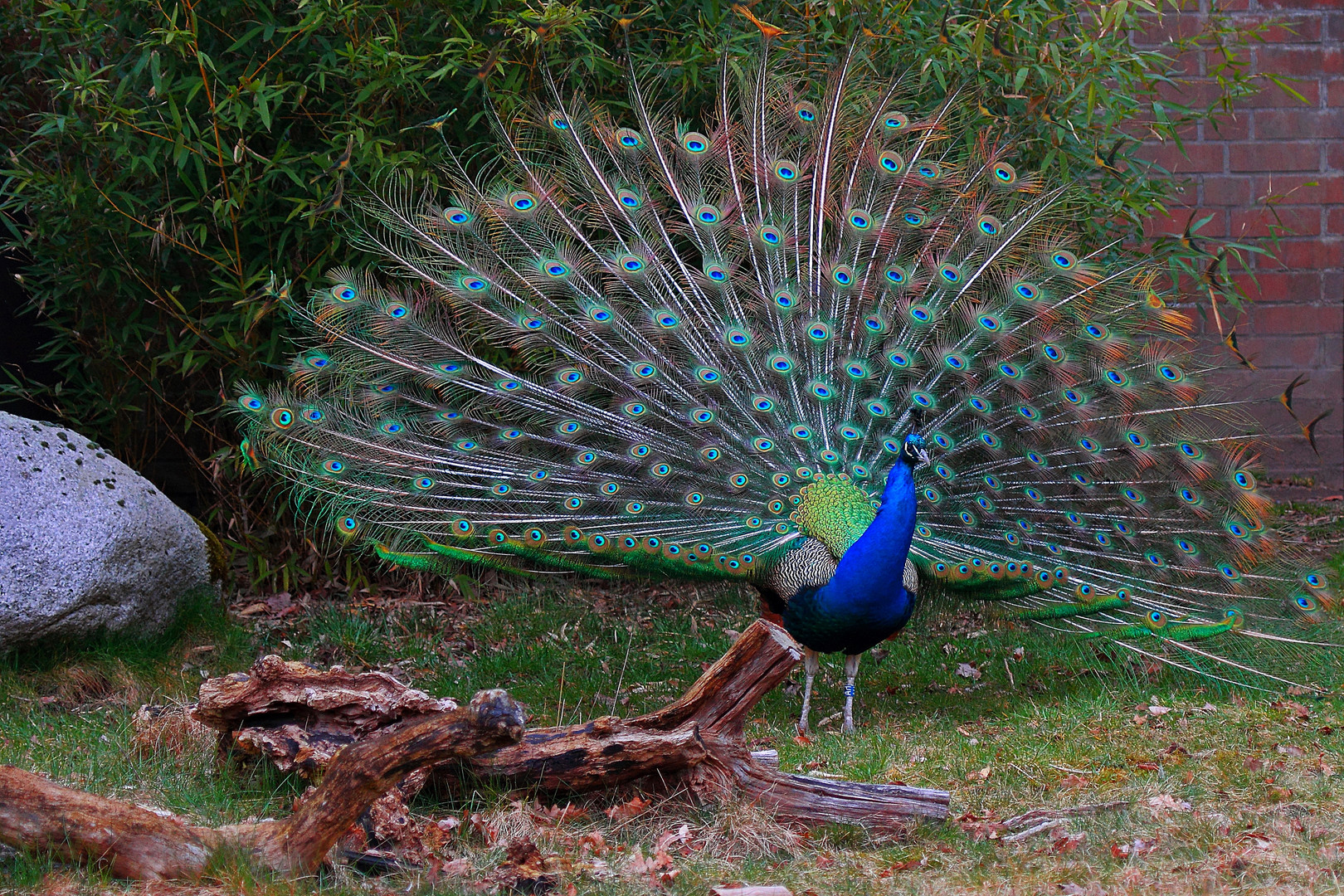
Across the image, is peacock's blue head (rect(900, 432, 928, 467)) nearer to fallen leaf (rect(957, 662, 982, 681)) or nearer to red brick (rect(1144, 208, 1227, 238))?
fallen leaf (rect(957, 662, 982, 681))

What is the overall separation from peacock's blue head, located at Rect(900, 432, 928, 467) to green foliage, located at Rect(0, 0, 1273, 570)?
67.5 inches

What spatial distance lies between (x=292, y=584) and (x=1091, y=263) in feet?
12.5

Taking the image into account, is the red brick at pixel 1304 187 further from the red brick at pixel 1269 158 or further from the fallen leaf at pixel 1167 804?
the fallen leaf at pixel 1167 804

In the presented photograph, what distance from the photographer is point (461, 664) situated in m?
5.18

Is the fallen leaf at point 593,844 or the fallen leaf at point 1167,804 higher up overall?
the fallen leaf at point 593,844

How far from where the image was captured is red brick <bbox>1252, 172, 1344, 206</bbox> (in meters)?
7.62

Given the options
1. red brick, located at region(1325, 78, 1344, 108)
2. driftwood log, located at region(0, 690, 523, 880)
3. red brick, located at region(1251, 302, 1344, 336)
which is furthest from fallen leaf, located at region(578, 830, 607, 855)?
red brick, located at region(1325, 78, 1344, 108)

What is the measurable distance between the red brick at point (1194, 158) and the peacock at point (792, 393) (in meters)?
3.25

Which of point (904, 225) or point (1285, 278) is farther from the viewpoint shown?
point (1285, 278)

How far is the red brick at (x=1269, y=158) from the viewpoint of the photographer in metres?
7.62

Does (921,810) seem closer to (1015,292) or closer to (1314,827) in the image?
(1314,827)

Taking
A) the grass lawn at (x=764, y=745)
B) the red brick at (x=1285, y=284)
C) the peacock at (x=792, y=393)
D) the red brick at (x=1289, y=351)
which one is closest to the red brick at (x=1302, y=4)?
the red brick at (x=1285, y=284)

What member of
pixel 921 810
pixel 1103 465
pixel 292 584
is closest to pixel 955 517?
pixel 1103 465

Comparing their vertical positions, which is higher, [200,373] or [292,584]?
[200,373]
